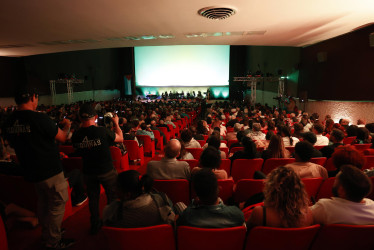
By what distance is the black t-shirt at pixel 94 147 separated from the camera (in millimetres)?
2268

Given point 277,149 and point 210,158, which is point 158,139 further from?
point 210,158

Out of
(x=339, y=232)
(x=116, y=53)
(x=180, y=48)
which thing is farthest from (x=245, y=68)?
(x=339, y=232)

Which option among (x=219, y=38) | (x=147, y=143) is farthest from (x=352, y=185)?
(x=219, y=38)

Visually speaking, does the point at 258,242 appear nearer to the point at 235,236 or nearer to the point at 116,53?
the point at 235,236

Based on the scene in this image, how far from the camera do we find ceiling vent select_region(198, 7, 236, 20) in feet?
17.8

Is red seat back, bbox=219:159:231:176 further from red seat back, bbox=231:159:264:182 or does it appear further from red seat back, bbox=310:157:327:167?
red seat back, bbox=310:157:327:167

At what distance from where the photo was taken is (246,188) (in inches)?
96.0

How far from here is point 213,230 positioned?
138cm

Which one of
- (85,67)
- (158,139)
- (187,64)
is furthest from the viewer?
(187,64)

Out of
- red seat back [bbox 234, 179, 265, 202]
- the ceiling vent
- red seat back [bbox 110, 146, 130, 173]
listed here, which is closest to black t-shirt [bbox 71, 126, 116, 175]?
red seat back [bbox 110, 146, 130, 173]

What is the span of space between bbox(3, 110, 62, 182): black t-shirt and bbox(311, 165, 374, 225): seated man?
241cm

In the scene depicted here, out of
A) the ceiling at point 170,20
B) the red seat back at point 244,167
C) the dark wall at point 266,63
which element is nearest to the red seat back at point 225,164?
the red seat back at point 244,167

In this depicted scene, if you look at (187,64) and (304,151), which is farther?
(187,64)

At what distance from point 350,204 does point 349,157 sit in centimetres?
95
